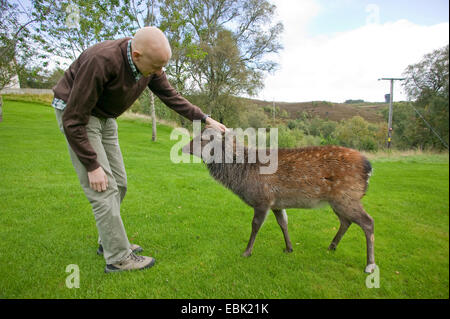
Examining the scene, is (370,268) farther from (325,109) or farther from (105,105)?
(325,109)

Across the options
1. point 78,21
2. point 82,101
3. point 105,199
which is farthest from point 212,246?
point 78,21

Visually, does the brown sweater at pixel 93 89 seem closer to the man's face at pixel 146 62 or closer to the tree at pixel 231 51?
the man's face at pixel 146 62

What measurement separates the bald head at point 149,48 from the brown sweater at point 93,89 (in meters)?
0.23

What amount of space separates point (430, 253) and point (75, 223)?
19.8 ft

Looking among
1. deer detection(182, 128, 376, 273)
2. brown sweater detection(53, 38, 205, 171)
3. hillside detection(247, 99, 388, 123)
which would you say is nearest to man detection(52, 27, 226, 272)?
brown sweater detection(53, 38, 205, 171)

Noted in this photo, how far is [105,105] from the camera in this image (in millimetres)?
2900

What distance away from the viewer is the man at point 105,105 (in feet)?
8.09

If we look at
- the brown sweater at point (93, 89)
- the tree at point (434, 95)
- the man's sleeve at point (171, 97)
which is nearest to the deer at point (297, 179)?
the man's sleeve at point (171, 97)

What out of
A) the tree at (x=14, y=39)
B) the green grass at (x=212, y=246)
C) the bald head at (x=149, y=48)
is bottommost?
the green grass at (x=212, y=246)

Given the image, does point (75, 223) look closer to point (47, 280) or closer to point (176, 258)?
point (47, 280)

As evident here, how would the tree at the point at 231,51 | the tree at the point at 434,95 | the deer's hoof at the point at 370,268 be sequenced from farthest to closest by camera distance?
the tree at the point at 231,51 < the deer's hoof at the point at 370,268 < the tree at the point at 434,95

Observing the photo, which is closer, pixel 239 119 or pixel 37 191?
pixel 37 191
